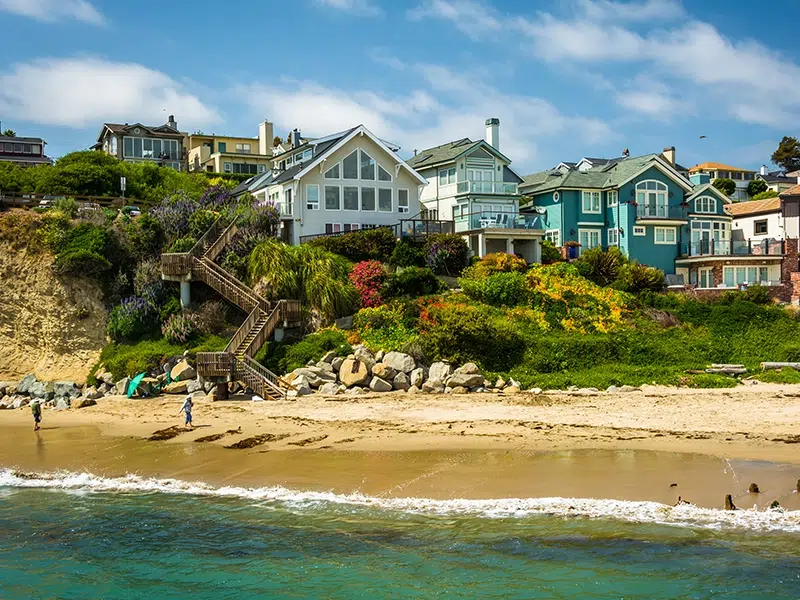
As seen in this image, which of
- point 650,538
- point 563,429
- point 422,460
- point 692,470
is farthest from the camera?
point 563,429

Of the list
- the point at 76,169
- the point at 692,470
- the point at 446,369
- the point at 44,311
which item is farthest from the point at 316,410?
the point at 76,169

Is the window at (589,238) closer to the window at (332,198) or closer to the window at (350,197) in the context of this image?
the window at (350,197)

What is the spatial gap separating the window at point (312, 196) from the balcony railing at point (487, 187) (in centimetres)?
1007

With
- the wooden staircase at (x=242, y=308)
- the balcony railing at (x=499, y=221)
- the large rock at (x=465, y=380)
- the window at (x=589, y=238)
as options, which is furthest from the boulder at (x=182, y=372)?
the window at (x=589, y=238)

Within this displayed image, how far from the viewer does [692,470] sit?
1891 cm

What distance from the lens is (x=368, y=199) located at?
4528 centimetres

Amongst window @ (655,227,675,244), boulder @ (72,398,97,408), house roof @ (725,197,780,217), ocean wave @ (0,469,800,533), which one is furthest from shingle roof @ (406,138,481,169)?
ocean wave @ (0,469,800,533)

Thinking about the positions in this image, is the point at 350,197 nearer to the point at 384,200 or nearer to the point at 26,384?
the point at 384,200

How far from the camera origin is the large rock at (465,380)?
29828mm

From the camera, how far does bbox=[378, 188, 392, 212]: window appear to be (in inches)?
1793

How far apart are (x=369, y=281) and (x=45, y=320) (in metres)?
15.0

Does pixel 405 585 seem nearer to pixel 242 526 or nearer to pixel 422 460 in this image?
pixel 242 526

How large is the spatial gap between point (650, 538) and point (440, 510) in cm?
447

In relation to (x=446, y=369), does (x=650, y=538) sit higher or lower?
lower
